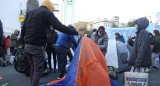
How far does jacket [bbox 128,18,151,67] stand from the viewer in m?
3.15

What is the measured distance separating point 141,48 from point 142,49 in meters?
0.03

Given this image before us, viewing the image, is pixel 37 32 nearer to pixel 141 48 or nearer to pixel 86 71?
pixel 86 71

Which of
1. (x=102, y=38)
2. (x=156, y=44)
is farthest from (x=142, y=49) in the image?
(x=156, y=44)

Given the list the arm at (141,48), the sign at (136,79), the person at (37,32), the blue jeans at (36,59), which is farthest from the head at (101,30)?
the blue jeans at (36,59)

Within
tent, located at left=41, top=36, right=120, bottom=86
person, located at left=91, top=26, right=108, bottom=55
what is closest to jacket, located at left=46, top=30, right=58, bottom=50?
person, located at left=91, top=26, right=108, bottom=55

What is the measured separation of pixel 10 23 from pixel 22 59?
15.7 meters

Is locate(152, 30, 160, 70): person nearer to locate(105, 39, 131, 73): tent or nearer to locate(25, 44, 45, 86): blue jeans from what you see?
locate(105, 39, 131, 73): tent

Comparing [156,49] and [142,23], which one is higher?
[142,23]

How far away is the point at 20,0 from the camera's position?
19.6m

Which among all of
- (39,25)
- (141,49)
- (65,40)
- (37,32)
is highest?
(39,25)

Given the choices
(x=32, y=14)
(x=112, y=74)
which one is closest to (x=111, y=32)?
(x=112, y=74)

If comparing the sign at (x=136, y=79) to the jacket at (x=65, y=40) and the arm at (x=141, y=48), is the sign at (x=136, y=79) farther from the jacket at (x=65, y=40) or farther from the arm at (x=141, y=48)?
the jacket at (x=65, y=40)

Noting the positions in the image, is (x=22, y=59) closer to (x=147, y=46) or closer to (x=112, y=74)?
(x=112, y=74)

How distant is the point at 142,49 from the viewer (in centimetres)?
313
